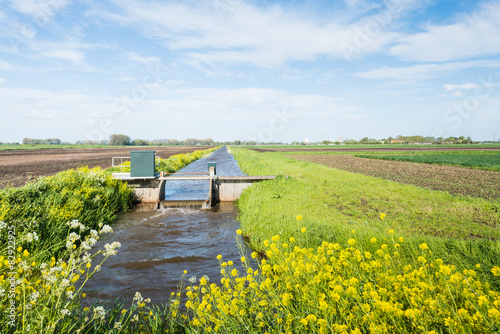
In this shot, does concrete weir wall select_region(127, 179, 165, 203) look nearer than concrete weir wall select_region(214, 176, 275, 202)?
Yes

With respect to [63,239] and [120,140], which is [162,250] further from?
[120,140]

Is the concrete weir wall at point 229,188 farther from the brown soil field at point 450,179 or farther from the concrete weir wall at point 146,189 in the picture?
the brown soil field at point 450,179

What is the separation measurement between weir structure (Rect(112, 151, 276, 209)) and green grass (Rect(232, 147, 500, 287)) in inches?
62.8

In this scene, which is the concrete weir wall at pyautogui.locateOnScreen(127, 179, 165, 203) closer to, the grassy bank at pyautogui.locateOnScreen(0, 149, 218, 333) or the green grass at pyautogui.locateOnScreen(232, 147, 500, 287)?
the grassy bank at pyautogui.locateOnScreen(0, 149, 218, 333)

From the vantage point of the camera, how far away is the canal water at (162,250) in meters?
7.20

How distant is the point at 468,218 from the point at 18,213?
15528mm

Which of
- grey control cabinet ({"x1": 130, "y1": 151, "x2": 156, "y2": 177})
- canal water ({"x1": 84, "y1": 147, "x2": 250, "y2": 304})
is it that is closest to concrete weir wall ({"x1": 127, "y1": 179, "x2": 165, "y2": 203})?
grey control cabinet ({"x1": 130, "y1": 151, "x2": 156, "y2": 177})

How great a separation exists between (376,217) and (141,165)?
13971 millimetres

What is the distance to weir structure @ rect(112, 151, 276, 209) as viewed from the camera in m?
17.4

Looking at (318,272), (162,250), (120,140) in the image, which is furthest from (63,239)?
(120,140)

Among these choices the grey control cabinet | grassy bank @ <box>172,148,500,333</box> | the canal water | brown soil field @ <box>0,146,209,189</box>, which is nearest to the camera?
grassy bank @ <box>172,148,500,333</box>

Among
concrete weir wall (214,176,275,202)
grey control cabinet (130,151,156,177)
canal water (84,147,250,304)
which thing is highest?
grey control cabinet (130,151,156,177)

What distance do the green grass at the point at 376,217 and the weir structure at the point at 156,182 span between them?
1596 mm

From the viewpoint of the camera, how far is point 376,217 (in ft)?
34.6
